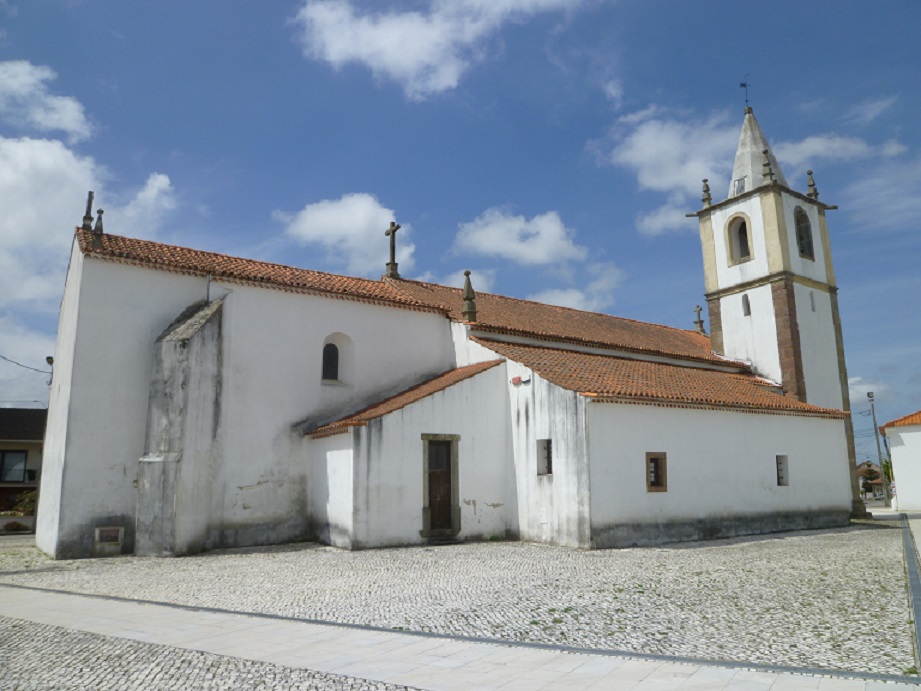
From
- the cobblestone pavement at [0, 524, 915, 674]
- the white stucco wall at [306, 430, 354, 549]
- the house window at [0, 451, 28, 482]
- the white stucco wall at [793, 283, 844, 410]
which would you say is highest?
the white stucco wall at [793, 283, 844, 410]

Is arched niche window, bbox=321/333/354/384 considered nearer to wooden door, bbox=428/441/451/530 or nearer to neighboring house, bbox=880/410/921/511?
wooden door, bbox=428/441/451/530

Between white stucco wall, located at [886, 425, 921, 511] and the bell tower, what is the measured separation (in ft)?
31.2

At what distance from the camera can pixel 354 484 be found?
1536 centimetres

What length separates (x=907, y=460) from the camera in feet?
108

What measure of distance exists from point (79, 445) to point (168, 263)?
15.7ft

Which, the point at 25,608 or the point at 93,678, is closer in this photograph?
the point at 93,678

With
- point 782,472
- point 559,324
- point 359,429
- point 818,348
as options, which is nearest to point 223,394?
point 359,429

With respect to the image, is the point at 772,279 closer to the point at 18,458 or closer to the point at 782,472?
the point at 782,472

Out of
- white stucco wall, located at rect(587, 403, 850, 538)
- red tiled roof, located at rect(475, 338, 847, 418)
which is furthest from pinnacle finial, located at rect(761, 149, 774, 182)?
white stucco wall, located at rect(587, 403, 850, 538)

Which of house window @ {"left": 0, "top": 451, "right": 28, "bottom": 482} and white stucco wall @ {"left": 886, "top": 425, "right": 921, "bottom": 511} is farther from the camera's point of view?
white stucco wall @ {"left": 886, "top": 425, "right": 921, "bottom": 511}

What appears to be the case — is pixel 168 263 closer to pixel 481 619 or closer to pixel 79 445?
pixel 79 445

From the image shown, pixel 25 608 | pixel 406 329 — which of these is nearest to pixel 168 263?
pixel 406 329

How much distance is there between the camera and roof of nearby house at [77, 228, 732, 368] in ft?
55.8

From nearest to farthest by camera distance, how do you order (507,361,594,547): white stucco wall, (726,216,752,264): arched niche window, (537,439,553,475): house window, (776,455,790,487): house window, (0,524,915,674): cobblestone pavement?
(0,524,915,674): cobblestone pavement
(507,361,594,547): white stucco wall
(537,439,553,475): house window
(776,455,790,487): house window
(726,216,752,264): arched niche window
